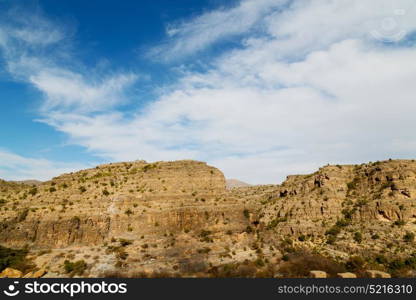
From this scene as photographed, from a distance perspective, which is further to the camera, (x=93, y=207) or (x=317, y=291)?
(x=93, y=207)

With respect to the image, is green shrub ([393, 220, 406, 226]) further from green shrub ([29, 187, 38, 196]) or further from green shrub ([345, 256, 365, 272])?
green shrub ([29, 187, 38, 196])

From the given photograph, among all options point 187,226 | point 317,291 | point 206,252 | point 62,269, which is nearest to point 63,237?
point 62,269

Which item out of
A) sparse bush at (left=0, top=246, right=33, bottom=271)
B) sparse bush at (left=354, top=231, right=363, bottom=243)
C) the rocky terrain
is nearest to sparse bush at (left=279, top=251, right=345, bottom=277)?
→ the rocky terrain

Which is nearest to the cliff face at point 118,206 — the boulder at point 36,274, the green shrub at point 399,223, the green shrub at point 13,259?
the green shrub at point 13,259

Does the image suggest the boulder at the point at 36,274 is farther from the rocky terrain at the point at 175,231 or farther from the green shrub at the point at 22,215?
the green shrub at the point at 22,215

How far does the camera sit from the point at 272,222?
6706cm

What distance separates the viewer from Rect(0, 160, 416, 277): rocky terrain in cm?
3425

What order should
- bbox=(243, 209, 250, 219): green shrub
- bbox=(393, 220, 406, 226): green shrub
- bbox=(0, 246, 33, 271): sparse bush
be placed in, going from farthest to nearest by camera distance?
bbox=(393, 220, 406, 226): green shrub < bbox=(243, 209, 250, 219): green shrub < bbox=(0, 246, 33, 271): sparse bush

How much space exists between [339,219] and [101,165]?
45.8 m

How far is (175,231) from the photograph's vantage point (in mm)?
40969

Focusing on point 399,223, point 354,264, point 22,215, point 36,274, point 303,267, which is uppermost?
point 22,215

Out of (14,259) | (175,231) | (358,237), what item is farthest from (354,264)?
(14,259)

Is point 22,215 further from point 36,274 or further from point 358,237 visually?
point 358,237

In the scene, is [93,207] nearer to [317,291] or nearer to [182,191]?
[182,191]
